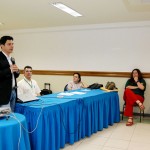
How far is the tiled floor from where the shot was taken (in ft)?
10.8

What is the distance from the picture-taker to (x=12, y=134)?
2.10m

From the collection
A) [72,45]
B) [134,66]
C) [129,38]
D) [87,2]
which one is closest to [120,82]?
[134,66]

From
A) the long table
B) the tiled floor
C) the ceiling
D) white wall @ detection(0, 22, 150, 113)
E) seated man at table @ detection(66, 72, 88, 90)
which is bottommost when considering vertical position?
the tiled floor

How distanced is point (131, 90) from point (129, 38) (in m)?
1.35

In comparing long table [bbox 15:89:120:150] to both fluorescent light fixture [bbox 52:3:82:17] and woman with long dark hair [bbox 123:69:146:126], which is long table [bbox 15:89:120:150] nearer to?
woman with long dark hair [bbox 123:69:146:126]

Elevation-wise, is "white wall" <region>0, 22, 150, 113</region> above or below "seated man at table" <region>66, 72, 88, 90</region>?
above

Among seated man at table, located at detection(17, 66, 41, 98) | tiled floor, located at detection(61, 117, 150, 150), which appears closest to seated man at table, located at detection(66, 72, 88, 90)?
seated man at table, located at detection(17, 66, 41, 98)

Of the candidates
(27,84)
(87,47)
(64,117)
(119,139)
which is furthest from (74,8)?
(119,139)

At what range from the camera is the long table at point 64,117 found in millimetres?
2701

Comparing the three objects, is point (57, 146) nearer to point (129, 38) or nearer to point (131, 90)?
point (131, 90)

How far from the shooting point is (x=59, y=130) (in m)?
2.98

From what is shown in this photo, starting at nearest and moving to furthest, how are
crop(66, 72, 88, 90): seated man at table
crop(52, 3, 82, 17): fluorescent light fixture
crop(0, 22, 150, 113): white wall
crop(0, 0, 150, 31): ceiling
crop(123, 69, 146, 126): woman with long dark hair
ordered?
crop(0, 0, 150, 31): ceiling
crop(52, 3, 82, 17): fluorescent light fixture
crop(123, 69, 146, 126): woman with long dark hair
crop(66, 72, 88, 90): seated man at table
crop(0, 22, 150, 113): white wall

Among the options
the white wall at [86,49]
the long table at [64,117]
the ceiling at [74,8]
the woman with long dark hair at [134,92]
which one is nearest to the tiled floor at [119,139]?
the long table at [64,117]

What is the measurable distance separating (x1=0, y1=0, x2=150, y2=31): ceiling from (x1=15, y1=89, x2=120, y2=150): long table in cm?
163
